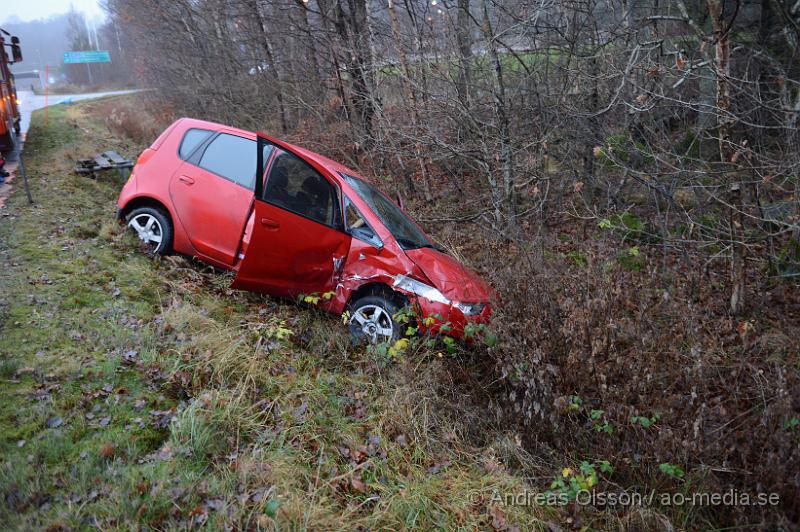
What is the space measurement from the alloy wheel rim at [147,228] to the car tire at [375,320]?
2.78 metres

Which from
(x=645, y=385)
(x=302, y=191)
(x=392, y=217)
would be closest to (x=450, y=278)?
(x=392, y=217)

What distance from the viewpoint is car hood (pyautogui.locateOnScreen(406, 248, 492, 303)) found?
18.3 ft

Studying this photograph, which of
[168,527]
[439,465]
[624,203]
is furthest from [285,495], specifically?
[624,203]

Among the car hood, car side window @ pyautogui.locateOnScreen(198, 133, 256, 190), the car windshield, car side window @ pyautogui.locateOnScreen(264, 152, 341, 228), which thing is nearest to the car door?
car side window @ pyautogui.locateOnScreen(198, 133, 256, 190)

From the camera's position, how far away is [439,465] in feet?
13.1

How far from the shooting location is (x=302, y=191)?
5871 mm

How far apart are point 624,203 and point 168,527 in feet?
29.2

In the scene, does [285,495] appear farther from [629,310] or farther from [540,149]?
[540,149]

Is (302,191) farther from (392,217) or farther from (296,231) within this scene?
(392,217)

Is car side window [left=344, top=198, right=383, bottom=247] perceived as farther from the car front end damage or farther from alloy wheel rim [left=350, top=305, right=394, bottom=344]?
alloy wheel rim [left=350, top=305, right=394, bottom=344]

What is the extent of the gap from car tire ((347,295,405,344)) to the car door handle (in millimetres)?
1141

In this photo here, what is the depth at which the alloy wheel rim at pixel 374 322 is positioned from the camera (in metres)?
5.60

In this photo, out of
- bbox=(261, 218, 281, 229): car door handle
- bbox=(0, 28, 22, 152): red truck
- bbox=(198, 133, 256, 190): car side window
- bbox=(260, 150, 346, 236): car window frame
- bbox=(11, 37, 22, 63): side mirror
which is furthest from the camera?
bbox=(11, 37, 22, 63): side mirror

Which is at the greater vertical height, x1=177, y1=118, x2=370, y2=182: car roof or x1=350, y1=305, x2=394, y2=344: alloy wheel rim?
x1=177, y1=118, x2=370, y2=182: car roof
